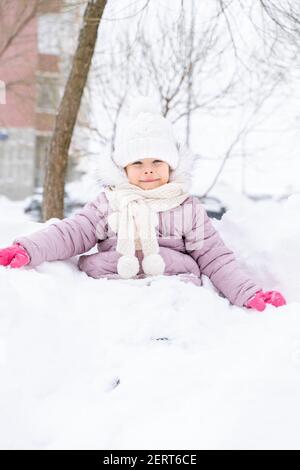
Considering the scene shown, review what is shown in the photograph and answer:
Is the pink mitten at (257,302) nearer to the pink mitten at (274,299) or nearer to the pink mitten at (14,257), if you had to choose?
the pink mitten at (274,299)

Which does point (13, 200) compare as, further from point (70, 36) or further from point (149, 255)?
point (149, 255)

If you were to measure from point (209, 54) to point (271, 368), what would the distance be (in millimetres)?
7519

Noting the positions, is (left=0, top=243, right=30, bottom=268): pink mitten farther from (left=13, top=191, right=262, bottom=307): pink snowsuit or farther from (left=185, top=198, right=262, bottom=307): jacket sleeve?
(left=185, top=198, right=262, bottom=307): jacket sleeve

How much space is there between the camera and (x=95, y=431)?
1.59 m

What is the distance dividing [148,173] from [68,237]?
51 cm

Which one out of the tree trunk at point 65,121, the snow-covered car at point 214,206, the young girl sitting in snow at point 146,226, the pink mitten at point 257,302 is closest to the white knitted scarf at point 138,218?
the young girl sitting in snow at point 146,226

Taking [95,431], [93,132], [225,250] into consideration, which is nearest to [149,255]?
[225,250]

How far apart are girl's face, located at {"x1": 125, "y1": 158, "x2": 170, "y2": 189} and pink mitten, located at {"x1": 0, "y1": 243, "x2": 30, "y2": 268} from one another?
689 mm

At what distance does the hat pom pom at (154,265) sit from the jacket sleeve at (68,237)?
32cm

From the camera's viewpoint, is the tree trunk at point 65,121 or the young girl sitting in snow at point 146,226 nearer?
the young girl sitting in snow at point 146,226

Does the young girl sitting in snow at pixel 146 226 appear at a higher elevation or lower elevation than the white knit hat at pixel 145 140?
lower

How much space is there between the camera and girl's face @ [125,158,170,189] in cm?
281

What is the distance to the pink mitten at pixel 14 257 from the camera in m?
2.42

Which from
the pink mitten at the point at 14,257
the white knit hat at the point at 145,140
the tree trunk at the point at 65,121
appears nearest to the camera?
the pink mitten at the point at 14,257
